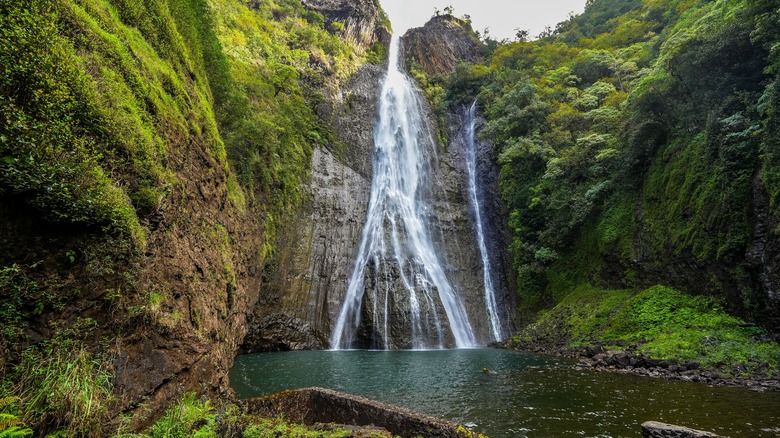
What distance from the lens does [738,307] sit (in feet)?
39.5

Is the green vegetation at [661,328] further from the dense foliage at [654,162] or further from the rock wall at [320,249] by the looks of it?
the rock wall at [320,249]

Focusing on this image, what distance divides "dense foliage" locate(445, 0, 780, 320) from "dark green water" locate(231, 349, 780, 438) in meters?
5.89

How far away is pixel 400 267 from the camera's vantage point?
23203 millimetres

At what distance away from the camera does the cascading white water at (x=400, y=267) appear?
68.4 feet

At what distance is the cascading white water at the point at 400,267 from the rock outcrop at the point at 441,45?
17.3 metres

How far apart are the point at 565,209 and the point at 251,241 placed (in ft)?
60.2

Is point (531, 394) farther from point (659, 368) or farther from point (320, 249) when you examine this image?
point (320, 249)

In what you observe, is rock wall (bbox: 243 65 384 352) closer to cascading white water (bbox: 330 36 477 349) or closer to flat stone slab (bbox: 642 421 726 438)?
cascading white water (bbox: 330 36 477 349)

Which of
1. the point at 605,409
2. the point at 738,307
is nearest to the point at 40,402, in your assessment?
the point at 605,409

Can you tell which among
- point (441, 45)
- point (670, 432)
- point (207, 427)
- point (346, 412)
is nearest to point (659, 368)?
point (670, 432)

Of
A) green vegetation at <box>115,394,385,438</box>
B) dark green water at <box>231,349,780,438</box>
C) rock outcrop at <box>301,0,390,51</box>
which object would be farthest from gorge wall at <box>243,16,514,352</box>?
green vegetation at <box>115,394,385,438</box>

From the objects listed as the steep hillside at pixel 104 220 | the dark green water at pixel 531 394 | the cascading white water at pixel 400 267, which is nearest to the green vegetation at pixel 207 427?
the steep hillside at pixel 104 220

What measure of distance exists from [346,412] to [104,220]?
197 inches

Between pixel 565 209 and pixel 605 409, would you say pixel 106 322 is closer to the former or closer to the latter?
pixel 605 409
